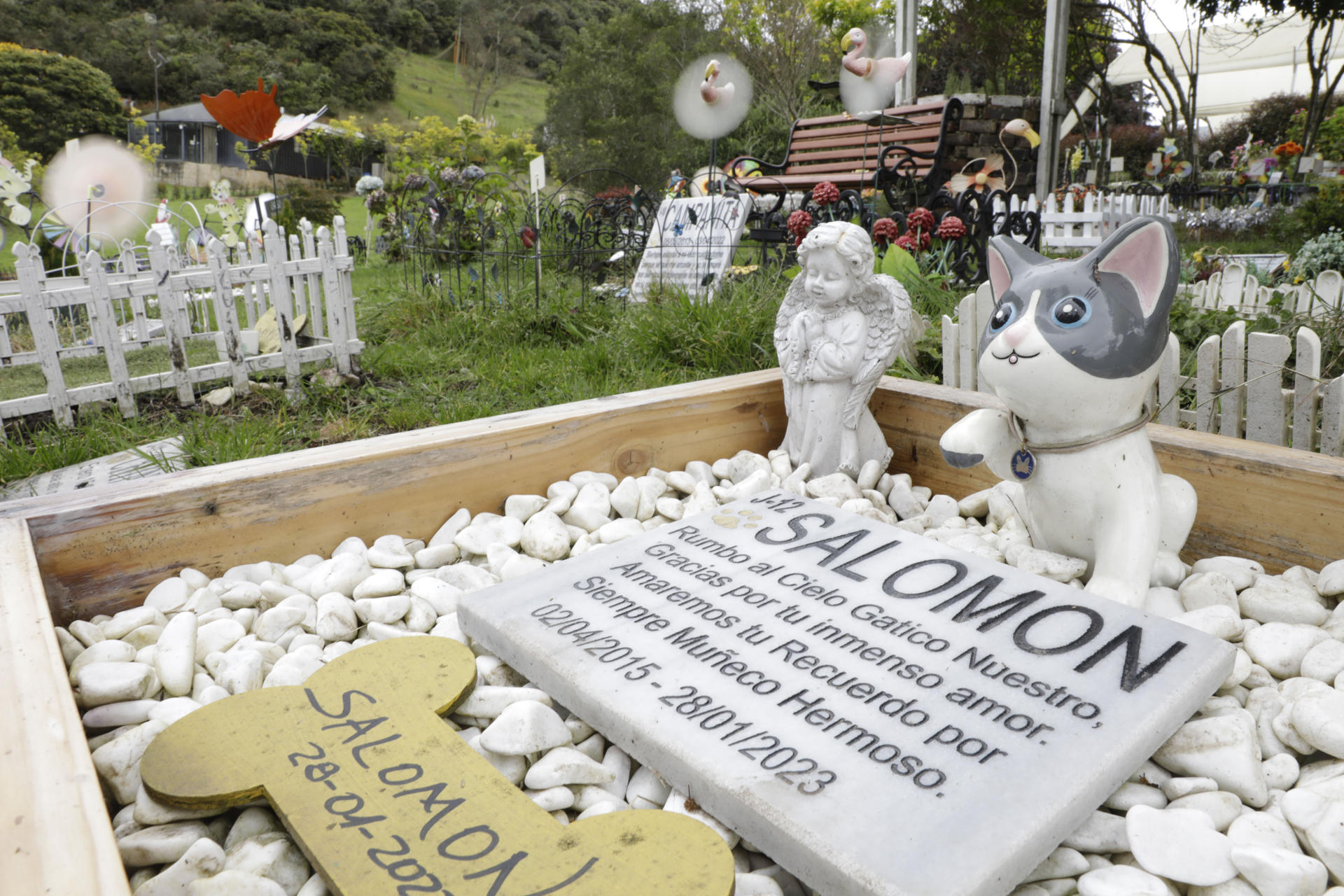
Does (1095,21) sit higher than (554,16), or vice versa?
(554,16)

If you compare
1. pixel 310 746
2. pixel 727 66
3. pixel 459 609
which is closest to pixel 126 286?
pixel 459 609

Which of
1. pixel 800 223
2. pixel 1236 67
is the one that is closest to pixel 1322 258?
pixel 800 223

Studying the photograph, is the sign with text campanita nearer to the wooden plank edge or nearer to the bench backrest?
the wooden plank edge

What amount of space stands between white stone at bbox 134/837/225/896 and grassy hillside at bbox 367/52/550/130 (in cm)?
3020

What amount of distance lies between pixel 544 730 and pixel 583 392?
192cm

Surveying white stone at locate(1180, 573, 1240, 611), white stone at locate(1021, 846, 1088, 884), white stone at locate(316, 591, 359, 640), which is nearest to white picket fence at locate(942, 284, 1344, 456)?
white stone at locate(1180, 573, 1240, 611)

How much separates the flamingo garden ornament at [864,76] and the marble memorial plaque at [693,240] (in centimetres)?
113

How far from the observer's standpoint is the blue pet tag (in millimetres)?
1569

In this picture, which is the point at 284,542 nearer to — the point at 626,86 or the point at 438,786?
the point at 438,786

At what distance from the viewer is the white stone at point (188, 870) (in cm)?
95

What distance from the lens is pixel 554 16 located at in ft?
98.0

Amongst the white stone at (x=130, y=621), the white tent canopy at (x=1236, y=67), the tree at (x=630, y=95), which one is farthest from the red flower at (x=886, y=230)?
the white tent canopy at (x=1236, y=67)

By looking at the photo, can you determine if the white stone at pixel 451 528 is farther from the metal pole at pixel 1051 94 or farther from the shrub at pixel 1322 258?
the metal pole at pixel 1051 94

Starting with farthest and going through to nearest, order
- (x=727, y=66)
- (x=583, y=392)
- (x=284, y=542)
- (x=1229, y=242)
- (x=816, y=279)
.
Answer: (x=1229, y=242) → (x=727, y=66) → (x=583, y=392) → (x=816, y=279) → (x=284, y=542)
